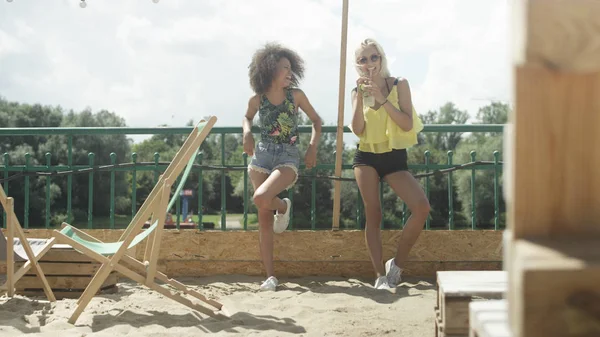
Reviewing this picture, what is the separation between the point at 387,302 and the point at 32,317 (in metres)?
2.40

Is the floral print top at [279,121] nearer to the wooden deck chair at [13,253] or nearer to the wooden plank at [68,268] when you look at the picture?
the wooden plank at [68,268]

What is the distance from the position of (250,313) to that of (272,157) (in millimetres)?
1440

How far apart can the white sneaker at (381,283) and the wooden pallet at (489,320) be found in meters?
3.97

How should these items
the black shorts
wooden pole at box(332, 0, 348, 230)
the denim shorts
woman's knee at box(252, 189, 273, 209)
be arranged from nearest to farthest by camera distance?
woman's knee at box(252, 189, 273, 209) → the black shorts → the denim shorts → wooden pole at box(332, 0, 348, 230)

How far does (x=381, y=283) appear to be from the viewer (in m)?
5.44

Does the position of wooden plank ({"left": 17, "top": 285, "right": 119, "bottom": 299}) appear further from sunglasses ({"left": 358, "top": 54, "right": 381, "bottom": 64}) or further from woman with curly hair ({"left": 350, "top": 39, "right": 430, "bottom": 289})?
sunglasses ({"left": 358, "top": 54, "right": 381, "bottom": 64})

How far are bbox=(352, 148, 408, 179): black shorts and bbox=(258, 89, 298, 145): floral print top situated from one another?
2.08 feet

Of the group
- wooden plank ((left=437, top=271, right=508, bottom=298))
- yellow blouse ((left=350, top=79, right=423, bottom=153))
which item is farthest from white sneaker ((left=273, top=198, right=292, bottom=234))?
wooden plank ((left=437, top=271, right=508, bottom=298))

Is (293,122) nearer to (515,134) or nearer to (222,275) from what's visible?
(222,275)

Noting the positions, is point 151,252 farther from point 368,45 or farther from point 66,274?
point 368,45

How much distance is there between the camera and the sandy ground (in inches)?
162

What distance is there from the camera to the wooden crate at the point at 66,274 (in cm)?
528

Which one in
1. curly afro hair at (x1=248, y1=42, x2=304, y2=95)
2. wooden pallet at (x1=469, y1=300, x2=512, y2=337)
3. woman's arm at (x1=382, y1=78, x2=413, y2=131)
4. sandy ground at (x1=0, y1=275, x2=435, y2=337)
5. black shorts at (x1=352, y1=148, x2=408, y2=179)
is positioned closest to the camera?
wooden pallet at (x1=469, y1=300, x2=512, y2=337)

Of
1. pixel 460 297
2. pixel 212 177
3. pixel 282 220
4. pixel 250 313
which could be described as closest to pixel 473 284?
pixel 460 297
